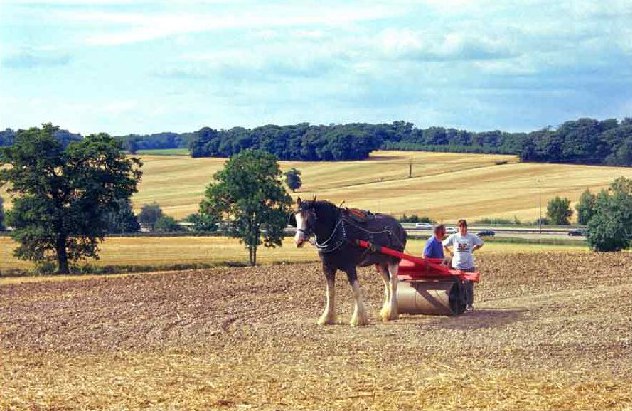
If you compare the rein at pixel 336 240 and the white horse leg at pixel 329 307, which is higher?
the rein at pixel 336 240

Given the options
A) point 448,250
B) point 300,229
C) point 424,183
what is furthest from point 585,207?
point 300,229

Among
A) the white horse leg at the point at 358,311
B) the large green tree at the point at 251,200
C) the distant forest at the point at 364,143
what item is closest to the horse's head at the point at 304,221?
the white horse leg at the point at 358,311

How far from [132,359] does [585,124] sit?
11217 cm

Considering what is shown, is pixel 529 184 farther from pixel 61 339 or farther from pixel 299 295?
pixel 61 339

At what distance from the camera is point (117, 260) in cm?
5634

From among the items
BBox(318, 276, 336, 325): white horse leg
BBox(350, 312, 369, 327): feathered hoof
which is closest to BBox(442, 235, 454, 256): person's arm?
BBox(350, 312, 369, 327): feathered hoof

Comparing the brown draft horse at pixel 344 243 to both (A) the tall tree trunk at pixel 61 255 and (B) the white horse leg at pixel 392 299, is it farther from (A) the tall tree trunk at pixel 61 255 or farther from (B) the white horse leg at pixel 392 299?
(A) the tall tree trunk at pixel 61 255

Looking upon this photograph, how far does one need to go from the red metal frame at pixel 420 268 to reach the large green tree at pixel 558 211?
6102cm

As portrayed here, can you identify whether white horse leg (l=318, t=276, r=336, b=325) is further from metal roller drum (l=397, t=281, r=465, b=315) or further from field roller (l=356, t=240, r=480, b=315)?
metal roller drum (l=397, t=281, r=465, b=315)

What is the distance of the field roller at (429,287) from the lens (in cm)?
2084

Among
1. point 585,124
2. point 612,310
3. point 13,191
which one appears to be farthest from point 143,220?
point 612,310

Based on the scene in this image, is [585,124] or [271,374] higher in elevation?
[585,124]

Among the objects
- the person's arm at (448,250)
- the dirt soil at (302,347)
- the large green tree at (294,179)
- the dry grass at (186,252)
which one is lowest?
the dry grass at (186,252)

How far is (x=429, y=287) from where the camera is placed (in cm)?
2125
